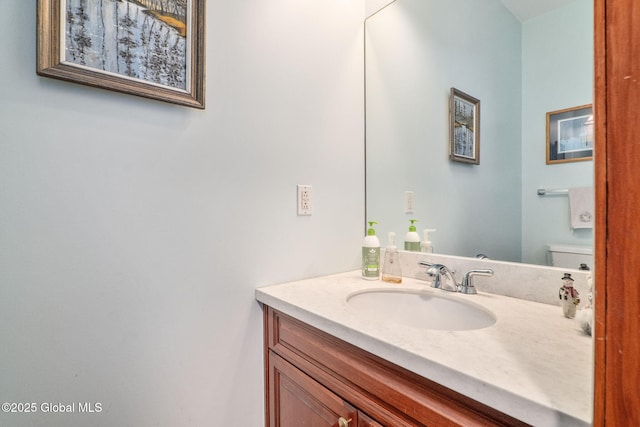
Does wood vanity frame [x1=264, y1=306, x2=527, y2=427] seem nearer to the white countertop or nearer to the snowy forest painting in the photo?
the white countertop

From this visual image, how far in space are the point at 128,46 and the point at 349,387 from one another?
1.07m

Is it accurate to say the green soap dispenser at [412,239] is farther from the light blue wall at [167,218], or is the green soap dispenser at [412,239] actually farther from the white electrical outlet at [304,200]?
the white electrical outlet at [304,200]

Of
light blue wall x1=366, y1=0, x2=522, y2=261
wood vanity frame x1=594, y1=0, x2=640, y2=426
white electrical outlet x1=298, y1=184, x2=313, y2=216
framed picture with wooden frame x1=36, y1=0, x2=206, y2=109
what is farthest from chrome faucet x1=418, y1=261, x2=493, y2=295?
framed picture with wooden frame x1=36, y1=0, x2=206, y2=109

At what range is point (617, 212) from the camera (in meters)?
0.36

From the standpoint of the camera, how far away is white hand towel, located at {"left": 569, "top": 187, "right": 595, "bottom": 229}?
84 cm

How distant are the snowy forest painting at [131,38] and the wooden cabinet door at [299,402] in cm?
96

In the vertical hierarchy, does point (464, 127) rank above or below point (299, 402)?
above

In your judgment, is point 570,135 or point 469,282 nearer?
point 570,135

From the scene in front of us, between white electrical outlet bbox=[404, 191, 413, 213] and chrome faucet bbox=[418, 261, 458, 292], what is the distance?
0.31 m

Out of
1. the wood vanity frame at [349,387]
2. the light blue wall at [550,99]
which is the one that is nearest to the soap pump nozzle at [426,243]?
the light blue wall at [550,99]

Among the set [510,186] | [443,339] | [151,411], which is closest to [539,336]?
[443,339]

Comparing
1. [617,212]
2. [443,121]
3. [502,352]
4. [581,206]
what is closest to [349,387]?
[502,352]

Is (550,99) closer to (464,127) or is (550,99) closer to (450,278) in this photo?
(464,127)

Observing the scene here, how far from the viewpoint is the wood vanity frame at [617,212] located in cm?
35
